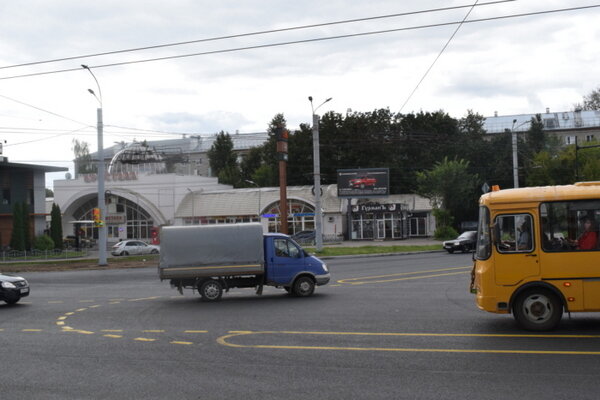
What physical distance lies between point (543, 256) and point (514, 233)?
2.18 ft

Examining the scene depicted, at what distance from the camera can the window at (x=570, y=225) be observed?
11.8m

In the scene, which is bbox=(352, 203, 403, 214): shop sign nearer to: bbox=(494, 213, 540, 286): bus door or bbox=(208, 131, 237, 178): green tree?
bbox=(208, 131, 237, 178): green tree

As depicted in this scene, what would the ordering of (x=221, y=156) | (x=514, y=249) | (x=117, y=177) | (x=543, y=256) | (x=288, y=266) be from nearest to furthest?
(x=543, y=256) < (x=514, y=249) < (x=288, y=266) < (x=117, y=177) < (x=221, y=156)

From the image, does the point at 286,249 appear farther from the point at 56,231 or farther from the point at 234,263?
the point at 56,231

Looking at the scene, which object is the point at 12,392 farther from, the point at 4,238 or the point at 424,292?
the point at 4,238

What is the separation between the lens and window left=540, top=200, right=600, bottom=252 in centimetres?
1184

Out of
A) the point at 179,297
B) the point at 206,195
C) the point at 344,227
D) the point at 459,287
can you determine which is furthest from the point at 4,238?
the point at 459,287

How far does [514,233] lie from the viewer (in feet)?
39.6

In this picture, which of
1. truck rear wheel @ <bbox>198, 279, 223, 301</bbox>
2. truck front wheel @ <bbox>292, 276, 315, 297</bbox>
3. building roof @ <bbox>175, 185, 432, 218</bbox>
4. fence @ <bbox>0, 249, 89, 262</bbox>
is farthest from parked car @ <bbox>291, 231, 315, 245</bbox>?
truck rear wheel @ <bbox>198, 279, 223, 301</bbox>

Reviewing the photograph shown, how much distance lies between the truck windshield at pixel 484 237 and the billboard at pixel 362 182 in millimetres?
54486

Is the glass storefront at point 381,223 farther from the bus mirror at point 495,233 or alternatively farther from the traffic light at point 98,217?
the bus mirror at point 495,233

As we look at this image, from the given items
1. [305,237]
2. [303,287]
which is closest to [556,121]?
[305,237]

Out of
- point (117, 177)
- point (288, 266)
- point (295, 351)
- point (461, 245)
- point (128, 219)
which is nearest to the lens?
point (295, 351)

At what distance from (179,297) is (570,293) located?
1234 cm
